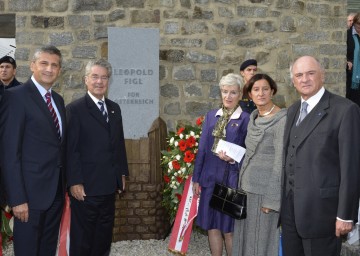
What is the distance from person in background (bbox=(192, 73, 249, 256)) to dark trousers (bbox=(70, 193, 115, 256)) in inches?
33.8

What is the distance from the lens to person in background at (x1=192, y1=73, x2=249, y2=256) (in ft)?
13.4

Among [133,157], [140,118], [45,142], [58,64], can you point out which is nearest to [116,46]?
[140,118]

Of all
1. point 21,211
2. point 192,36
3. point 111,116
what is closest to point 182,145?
point 111,116

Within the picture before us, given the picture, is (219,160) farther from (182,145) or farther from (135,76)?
(135,76)

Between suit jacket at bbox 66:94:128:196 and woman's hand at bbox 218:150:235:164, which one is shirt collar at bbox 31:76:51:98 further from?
woman's hand at bbox 218:150:235:164

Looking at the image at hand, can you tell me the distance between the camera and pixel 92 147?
3928 millimetres

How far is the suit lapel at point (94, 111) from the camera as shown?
3.96 metres

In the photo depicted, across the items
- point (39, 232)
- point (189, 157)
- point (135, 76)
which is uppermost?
point (135, 76)

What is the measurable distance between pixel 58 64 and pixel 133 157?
7.31 ft

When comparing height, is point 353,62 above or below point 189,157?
above

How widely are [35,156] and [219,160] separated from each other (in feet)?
5.29

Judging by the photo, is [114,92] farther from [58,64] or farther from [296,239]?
[296,239]

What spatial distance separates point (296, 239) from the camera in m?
3.17

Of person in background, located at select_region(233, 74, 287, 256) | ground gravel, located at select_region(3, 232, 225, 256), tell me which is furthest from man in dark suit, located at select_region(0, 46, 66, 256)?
ground gravel, located at select_region(3, 232, 225, 256)
